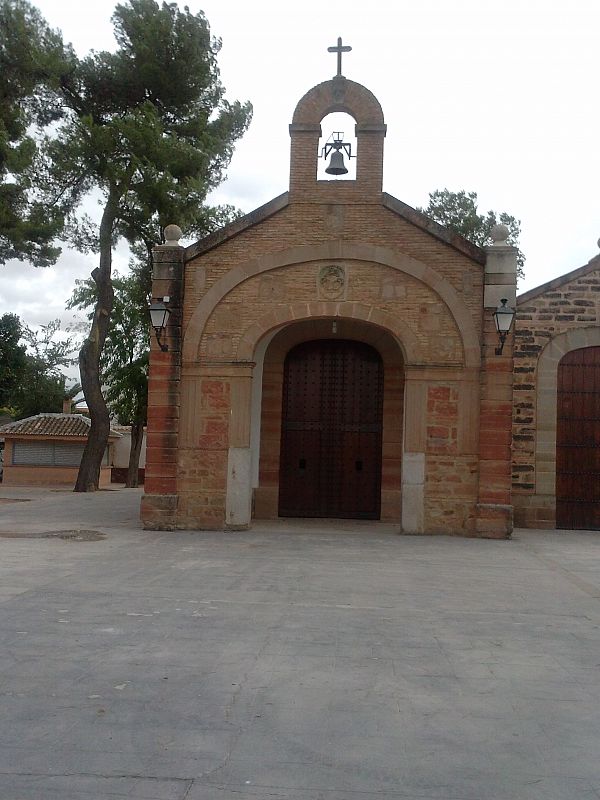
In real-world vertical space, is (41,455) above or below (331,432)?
below

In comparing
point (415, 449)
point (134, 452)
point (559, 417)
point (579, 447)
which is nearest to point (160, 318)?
point (415, 449)

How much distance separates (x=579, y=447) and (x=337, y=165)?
6444 mm

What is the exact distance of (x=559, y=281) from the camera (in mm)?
13883

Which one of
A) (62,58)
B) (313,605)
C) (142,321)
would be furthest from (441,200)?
(313,605)

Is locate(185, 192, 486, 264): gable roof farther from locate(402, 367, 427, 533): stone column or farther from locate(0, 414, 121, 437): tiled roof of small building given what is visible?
locate(0, 414, 121, 437): tiled roof of small building

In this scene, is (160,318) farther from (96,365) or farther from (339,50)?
(96,365)

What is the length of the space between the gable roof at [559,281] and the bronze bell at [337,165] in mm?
3949

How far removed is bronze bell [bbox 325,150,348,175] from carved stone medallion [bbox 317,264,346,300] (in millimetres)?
1563

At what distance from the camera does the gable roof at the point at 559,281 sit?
1385 cm

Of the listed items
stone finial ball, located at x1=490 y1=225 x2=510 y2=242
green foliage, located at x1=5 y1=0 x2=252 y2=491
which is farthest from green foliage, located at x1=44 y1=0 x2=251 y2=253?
stone finial ball, located at x1=490 y1=225 x2=510 y2=242

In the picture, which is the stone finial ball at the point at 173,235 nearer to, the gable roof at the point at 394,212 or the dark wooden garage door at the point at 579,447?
the gable roof at the point at 394,212

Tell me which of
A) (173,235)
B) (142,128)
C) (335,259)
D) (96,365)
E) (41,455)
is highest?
(142,128)

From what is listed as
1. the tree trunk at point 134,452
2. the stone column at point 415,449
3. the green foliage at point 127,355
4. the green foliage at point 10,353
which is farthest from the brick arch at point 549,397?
the green foliage at point 10,353

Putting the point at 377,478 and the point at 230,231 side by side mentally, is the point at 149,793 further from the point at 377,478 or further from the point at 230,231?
the point at 377,478
